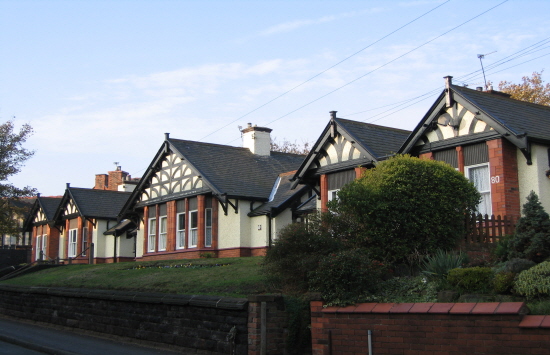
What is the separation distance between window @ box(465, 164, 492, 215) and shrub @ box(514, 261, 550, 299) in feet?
25.1

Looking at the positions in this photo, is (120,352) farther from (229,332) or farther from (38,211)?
(38,211)

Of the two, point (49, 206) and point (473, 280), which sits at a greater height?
point (49, 206)

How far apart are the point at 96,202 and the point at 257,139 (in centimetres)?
1363

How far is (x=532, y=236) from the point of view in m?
11.9

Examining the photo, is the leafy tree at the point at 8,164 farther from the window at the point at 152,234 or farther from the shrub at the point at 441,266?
the shrub at the point at 441,266

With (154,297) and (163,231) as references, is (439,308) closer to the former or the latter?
(154,297)

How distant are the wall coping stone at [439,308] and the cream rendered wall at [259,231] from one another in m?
15.8

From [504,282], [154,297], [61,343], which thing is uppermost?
[504,282]

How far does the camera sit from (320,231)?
45.4ft

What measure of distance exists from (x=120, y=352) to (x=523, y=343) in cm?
886

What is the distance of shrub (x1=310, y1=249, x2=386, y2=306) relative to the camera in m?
11.4

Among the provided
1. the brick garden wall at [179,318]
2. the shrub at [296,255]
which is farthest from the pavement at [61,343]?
the shrub at [296,255]

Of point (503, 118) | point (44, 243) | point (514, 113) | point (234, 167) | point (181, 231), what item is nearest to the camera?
point (503, 118)

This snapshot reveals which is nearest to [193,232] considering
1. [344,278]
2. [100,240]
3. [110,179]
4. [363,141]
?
[363,141]
